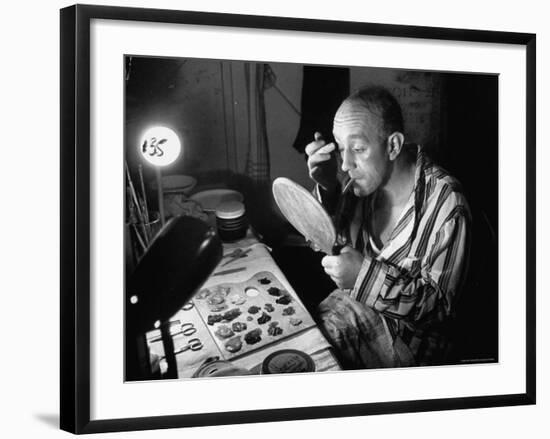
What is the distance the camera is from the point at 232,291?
2867 millimetres

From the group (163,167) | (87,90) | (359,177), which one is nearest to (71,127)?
(87,90)

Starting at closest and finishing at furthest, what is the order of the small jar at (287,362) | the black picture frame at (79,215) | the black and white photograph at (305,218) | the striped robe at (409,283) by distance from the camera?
the black picture frame at (79,215), the black and white photograph at (305,218), the small jar at (287,362), the striped robe at (409,283)

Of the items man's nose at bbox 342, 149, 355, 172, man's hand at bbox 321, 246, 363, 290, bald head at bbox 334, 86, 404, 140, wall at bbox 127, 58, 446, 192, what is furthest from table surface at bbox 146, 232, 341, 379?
bald head at bbox 334, 86, 404, 140

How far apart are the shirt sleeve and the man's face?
24 centimetres

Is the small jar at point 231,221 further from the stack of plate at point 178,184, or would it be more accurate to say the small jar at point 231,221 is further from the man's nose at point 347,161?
the man's nose at point 347,161

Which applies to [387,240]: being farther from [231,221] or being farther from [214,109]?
[214,109]


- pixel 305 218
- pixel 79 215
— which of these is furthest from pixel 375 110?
pixel 79 215

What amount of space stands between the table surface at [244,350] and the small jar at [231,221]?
0.02 m

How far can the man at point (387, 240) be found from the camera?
2973 mm

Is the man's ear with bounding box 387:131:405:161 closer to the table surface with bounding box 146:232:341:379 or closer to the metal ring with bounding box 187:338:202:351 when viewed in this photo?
the table surface with bounding box 146:232:341:379

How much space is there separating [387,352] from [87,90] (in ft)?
4.00

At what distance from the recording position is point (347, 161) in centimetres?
298

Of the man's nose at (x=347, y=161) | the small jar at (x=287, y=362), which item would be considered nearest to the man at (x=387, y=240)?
the man's nose at (x=347, y=161)

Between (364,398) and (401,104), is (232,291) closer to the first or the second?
(364,398)
